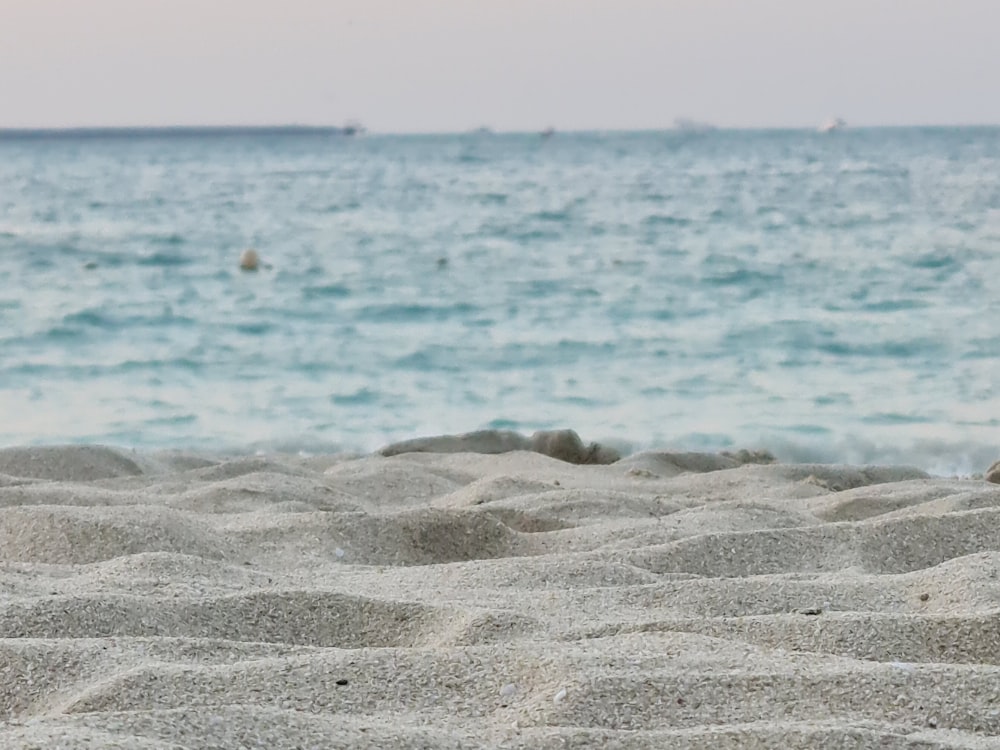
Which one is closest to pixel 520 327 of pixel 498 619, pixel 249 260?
pixel 249 260

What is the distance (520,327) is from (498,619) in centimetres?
708

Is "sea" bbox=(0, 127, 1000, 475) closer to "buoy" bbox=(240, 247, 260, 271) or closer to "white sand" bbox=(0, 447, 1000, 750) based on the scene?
"buoy" bbox=(240, 247, 260, 271)

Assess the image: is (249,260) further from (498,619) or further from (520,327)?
(498,619)

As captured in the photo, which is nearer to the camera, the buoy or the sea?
the sea

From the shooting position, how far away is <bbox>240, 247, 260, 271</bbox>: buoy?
41.1ft

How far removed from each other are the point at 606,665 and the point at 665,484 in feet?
6.65

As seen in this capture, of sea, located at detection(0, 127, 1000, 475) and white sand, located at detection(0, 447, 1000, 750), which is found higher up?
white sand, located at detection(0, 447, 1000, 750)

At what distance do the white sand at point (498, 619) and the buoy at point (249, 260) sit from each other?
953 centimetres

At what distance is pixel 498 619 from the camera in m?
1.83

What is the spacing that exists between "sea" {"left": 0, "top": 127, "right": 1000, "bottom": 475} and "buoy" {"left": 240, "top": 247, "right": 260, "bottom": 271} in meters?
0.17

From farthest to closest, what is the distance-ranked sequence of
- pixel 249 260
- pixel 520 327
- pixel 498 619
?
pixel 249 260 < pixel 520 327 < pixel 498 619

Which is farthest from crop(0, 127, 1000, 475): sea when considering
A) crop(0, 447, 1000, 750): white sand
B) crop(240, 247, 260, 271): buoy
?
crop(0, 447, 1000, 750): white sand

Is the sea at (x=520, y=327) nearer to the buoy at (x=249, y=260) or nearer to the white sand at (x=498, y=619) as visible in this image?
the buoy at (x=249, y=260)

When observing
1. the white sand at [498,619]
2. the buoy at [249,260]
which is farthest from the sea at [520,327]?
the white sand at [498,619]
